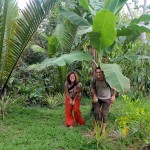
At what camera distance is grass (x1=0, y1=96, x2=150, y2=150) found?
491cm

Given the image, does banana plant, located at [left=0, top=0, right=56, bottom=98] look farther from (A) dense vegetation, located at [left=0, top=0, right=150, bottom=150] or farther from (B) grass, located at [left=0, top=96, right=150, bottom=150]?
(B) grass, located at [left=0, top=96, right=150, bottom=150]

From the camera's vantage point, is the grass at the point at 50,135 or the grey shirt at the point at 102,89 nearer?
the grass at the point at 50,135

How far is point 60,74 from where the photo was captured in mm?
8773

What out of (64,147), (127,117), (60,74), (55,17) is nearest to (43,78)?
(60,74)

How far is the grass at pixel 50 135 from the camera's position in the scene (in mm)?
4906

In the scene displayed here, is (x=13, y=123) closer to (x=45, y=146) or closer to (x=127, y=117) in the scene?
(x=45, y=146)

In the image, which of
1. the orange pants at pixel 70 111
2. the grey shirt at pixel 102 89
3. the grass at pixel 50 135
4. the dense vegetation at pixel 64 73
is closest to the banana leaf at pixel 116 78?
the dense vegetation at pixel 64 73

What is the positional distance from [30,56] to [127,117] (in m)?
6.72

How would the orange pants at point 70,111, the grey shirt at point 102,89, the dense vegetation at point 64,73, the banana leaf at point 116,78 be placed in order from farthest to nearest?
the orange pants at point 70,111 → the grey shirt at point 102,89 → the dense vegetation at point 64,73 → the banana leaf at point 116,78

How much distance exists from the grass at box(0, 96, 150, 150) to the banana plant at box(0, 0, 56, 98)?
4.38ft

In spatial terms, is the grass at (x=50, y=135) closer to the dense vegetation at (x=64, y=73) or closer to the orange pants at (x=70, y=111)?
the dense vegetation at (x=64, y=73)

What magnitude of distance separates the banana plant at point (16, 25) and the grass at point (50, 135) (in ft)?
4.38

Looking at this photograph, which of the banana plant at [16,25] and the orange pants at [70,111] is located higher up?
the banana plant at [16,25]

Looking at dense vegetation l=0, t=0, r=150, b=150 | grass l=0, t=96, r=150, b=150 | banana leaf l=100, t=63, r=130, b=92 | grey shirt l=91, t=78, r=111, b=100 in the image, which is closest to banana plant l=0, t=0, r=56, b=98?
dense vegetation l=0, t=0, r=150, b=150
